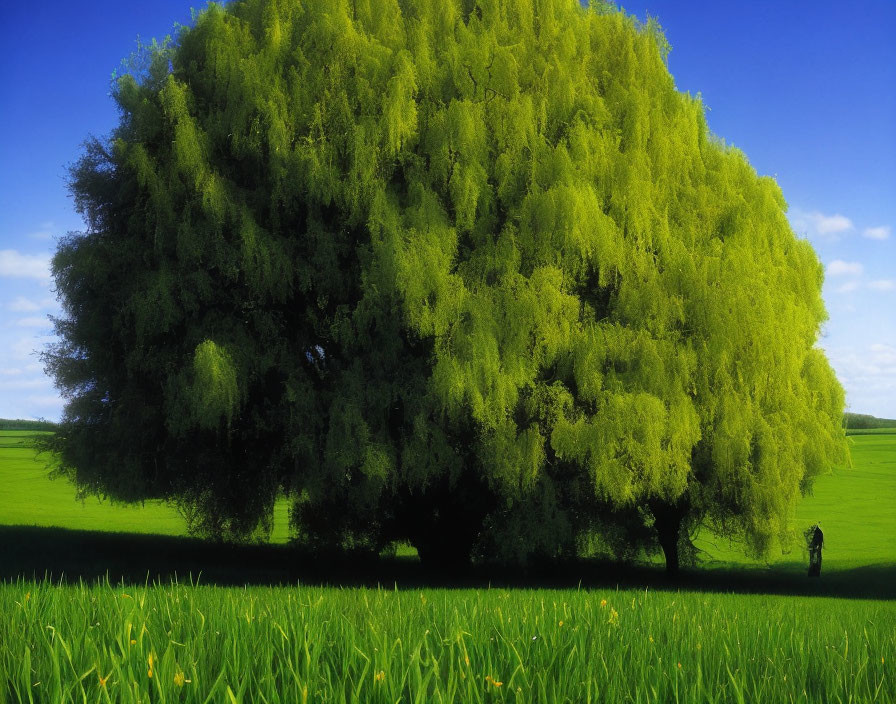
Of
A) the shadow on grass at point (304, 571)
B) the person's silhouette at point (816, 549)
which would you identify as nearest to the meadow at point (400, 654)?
the shadow on grass at point (304, 571)

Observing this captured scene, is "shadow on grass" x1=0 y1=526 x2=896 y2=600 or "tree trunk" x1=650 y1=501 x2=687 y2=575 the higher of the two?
"tree trunk" x1=650 y1=501 x2=687 y2=575

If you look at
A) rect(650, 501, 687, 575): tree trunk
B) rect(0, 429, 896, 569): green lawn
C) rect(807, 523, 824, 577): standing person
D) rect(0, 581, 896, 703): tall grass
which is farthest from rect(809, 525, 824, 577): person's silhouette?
rect(0, 581, 896, 703): tall grass

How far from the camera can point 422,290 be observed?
44.9 ft

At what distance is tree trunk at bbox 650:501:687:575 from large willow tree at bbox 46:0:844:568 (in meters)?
0.72

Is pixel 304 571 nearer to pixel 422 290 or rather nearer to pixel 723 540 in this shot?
pixel 422 290

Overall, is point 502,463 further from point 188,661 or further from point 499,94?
point 188,661

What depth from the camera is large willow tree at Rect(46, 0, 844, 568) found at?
46.4ft

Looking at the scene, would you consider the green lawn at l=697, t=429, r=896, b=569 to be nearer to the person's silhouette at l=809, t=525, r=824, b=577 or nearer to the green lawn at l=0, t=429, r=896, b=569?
the green lawn at l=0, t=429, r=896, b=569

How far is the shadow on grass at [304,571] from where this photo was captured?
16.0 metres

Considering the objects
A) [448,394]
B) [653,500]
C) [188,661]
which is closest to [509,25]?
[448,394]

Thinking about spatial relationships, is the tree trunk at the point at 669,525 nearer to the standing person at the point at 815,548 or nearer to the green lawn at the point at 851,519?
the green lawn at the point at 851,519

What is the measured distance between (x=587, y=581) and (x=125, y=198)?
13.6m

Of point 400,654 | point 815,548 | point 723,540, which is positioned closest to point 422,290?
point 400,654

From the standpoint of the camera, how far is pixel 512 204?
1537 centimetres
